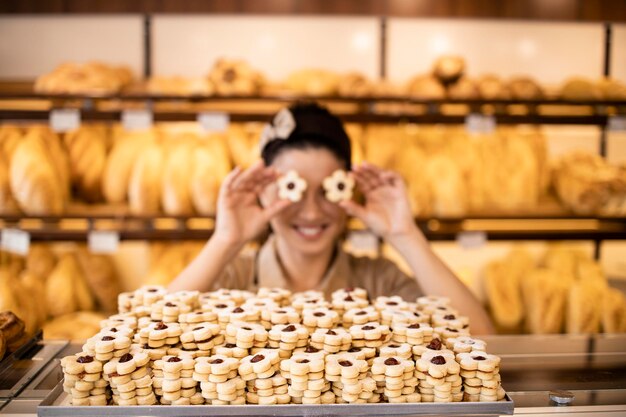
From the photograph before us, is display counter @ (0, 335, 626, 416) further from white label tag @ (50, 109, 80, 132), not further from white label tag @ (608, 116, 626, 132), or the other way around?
white label tag @ (608, 116, 626, 132)

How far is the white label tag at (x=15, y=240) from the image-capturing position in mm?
2898

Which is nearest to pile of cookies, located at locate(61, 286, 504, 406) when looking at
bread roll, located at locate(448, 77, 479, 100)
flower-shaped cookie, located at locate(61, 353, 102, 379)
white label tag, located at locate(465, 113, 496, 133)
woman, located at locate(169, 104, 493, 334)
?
flower-shaped cookie, located at locate(61, 353, 102, 379)

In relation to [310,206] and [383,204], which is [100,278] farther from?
[383,204]

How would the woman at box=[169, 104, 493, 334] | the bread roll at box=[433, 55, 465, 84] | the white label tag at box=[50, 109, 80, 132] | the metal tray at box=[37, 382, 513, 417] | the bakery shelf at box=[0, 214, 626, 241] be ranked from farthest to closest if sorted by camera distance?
the bread roll at box=[433, 55, 465, 84], the bakery shelf at box=[0, 214, 626, 241], the white label tag at box=[50, 109, 80, 132], the woman at box=[169, 104, 493, 334], the metal tray at box=[37, 382, 513, 417]

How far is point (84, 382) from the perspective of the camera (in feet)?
3.58

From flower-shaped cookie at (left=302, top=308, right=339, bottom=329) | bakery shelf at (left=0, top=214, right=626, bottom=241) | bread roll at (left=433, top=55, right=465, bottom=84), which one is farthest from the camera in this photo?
bread roll at (left=433, top=55, right=465, bottom=84)

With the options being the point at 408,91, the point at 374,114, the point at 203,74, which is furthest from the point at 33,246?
the point at 408,91

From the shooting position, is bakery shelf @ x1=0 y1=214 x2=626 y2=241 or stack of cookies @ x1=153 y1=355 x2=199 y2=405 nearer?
stack of cookies @ x1=153 y1=355 x2=199 y2=405

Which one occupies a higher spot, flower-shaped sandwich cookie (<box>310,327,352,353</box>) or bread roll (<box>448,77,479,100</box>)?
bread roll (<box>448,77,479,100</box>)

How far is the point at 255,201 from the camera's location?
1991 millimetres

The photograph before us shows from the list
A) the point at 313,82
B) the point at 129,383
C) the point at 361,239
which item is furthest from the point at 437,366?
the point at 313,82

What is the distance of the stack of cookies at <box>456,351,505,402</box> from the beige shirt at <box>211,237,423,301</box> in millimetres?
917

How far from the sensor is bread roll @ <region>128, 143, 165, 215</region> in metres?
3.00

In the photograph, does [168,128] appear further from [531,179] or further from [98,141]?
[531,179]
